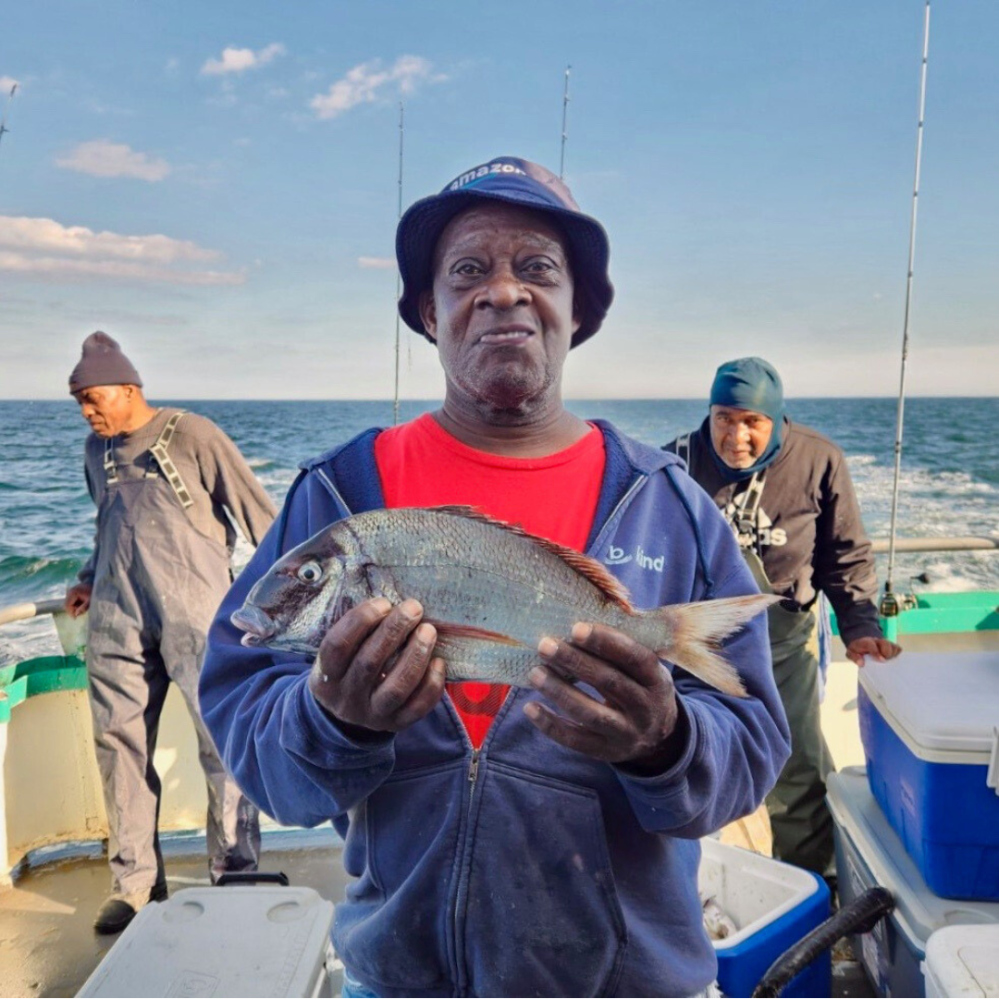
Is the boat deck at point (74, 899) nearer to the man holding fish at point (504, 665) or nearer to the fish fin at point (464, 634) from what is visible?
the man holding fish at point (504, 665)

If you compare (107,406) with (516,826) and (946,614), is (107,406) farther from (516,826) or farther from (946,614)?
(946,614)

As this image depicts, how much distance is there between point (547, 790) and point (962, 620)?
470cm

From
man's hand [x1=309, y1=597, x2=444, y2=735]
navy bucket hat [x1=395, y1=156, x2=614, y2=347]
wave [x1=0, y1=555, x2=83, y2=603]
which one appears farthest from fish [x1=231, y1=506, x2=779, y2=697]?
wave [x1=0, y1=555, x2=83, y2=603]

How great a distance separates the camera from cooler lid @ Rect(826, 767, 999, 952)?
271 cm

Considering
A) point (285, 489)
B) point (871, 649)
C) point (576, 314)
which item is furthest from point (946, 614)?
point (285, 489)

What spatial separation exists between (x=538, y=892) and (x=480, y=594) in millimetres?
615

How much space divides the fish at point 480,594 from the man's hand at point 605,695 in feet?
0.39

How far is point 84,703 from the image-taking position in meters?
4.93

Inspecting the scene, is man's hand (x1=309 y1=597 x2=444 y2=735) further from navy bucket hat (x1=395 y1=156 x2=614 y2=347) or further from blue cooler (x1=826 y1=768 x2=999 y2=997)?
blue cooler (x1=826 y1=768 x2=999 y2=997)

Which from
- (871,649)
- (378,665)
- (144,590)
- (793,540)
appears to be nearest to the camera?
(378,665)

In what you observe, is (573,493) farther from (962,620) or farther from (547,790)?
(962,620)

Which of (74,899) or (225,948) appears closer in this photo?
(225,948)

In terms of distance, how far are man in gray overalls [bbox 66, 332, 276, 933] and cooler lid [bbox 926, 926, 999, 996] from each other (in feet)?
10.9

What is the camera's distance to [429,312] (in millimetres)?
2002
